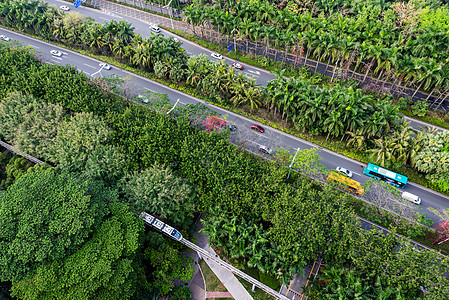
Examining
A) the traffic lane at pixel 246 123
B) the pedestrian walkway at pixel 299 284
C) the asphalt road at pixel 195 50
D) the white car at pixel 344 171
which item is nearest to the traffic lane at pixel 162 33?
the asphalt road at pixel 195 50

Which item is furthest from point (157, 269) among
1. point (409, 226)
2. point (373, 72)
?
point (373, 72)

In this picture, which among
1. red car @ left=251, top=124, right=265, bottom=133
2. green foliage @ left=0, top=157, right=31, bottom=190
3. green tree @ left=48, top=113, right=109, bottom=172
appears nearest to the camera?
green tree @ left=48, top=113, right=109, bottom=172

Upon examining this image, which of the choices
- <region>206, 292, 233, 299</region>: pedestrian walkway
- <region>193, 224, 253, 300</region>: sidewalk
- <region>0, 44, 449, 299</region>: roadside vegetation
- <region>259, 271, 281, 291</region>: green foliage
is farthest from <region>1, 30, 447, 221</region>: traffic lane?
<region>206, 292, 233, 299</region>: pedestrian walkway

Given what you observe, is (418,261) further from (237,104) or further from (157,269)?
(237,104)

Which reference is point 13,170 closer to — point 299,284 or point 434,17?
point 299,284

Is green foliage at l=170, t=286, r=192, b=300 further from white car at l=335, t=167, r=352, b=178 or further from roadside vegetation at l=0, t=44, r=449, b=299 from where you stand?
white car at l=335, t=167, r=352, b=178

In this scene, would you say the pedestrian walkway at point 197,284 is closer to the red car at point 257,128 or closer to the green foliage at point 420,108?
the red car at point 257,128
